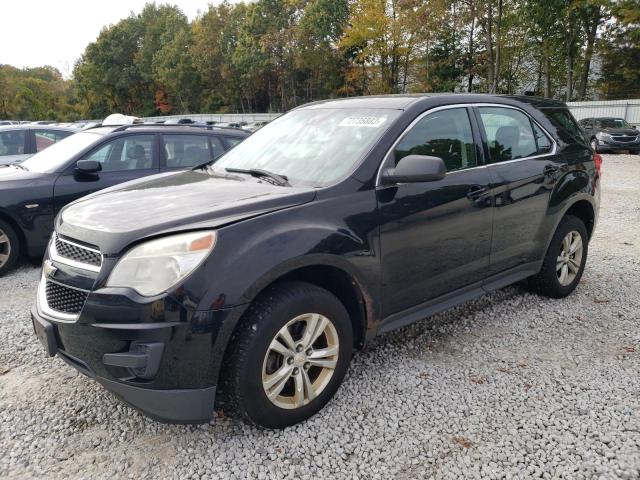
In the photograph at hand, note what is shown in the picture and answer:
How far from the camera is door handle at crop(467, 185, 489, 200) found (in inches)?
136

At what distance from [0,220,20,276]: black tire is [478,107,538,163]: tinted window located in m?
4.86

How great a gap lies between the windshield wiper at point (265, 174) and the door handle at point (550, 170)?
7.54 feet

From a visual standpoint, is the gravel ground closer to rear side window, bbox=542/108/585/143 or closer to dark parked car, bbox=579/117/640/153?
rear side window, bbox=542/108/585/143

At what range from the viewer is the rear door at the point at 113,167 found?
5.61 m

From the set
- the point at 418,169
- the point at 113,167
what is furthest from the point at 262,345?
the point at 113,167

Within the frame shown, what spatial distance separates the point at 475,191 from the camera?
3.48 m

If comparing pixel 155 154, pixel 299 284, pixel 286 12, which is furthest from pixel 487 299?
pixel 286 12

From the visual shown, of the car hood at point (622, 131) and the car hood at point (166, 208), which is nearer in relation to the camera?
the car hood at point (166, 208)

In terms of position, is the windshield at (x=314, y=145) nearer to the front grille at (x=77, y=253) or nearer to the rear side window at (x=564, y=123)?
the front grille at (x=77, y=253)

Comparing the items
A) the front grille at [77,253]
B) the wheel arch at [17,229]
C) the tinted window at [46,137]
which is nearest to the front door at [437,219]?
the front grille at [77,253]

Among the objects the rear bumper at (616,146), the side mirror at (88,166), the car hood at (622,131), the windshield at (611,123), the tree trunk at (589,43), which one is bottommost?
the rear bumper at (616,146)

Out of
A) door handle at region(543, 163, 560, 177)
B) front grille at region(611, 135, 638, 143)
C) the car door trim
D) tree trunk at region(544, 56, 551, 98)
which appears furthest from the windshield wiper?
tree trunk at region(544, 56, 551, 98)

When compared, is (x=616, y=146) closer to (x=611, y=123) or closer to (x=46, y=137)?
(x=611, y=123)

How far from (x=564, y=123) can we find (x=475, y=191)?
170 centimetres
